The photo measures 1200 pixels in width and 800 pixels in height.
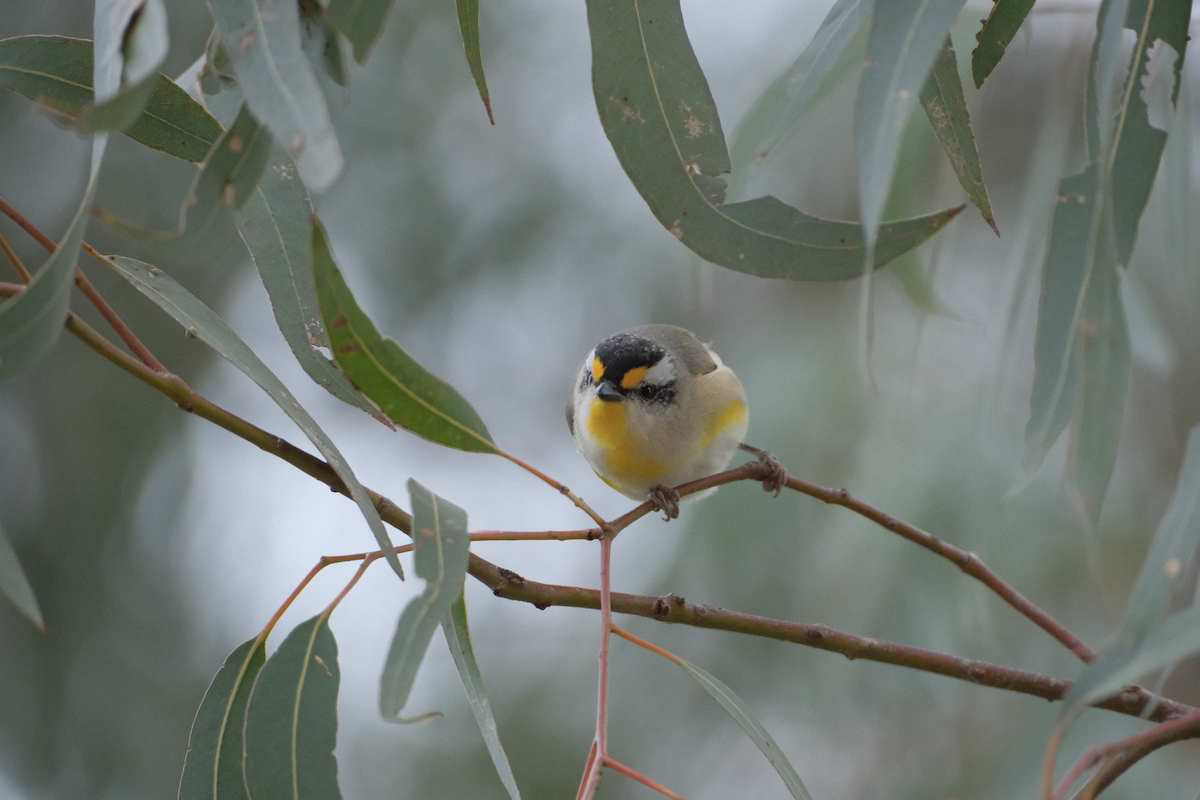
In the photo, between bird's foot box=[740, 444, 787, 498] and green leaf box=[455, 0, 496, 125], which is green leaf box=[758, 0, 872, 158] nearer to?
green leaf box=[455, 0, 496, 125]

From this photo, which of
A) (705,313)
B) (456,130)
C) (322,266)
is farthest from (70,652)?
(322,266)

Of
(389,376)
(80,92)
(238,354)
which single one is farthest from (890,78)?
(80,92)

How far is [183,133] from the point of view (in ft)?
4.75

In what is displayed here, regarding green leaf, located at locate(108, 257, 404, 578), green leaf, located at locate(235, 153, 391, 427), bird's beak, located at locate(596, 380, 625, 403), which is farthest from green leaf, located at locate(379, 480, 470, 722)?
bird's beak, located at locate(596, 380, 625, 403)

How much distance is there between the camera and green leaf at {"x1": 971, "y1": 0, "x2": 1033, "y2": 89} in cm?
144

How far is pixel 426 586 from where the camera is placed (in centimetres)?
106

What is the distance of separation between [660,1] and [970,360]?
3434mm

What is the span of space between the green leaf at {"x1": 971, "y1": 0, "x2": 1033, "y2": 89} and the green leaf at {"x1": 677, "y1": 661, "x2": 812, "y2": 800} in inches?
38.9

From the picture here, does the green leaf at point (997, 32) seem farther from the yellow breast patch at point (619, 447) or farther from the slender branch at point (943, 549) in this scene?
the yellow breast patch at point (619, 447)

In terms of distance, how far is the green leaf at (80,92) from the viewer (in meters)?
1.43

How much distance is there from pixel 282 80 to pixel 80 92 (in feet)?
2.39

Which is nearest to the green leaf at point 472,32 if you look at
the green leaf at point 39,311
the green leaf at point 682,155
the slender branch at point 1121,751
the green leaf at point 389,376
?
the green leaf at point 682,155

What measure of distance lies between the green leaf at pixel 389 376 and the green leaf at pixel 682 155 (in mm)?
399

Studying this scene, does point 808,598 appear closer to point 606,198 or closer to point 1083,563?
point 1083,563
